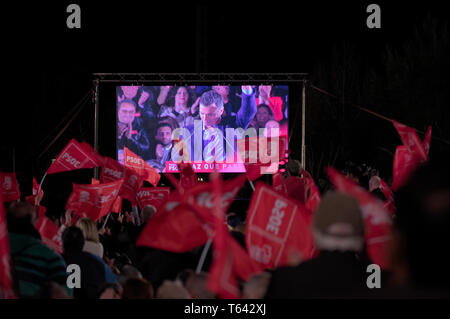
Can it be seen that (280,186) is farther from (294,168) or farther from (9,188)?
(9,188)

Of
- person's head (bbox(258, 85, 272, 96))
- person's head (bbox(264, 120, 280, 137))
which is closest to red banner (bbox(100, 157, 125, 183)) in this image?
person's head (bbox(264, 120, 280, 137))

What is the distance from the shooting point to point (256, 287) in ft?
10.5

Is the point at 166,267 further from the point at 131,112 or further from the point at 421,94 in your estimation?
the point at 421,94

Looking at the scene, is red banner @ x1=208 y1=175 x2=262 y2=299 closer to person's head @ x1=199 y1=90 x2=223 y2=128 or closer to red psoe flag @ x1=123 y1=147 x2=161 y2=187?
red psoe flag @ x1=123 y1=147 x2=161 y2=187

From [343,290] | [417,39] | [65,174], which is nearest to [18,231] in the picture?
[343,290]

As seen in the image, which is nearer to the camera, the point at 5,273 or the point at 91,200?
the point at 5,273

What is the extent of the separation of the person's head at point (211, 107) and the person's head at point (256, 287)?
14.0 m

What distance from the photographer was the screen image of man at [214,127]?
55.6 feet

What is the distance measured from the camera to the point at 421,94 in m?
21.6

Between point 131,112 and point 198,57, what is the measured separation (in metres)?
3.55

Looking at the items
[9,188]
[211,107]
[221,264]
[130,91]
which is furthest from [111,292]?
[130,91]

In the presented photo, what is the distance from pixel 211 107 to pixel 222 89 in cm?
62

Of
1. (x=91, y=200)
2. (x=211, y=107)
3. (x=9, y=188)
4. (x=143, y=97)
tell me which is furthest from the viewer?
(x=143, y=97)

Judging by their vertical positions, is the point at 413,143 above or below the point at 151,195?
above
